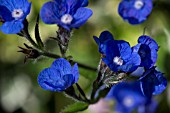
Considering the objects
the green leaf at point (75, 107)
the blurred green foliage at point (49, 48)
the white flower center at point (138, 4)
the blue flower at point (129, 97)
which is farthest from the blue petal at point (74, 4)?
the blurred green foliage at point (49, 48)

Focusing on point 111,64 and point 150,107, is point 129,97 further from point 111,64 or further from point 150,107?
point 111,64

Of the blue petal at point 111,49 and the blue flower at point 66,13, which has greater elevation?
the blue flower at point 66,13

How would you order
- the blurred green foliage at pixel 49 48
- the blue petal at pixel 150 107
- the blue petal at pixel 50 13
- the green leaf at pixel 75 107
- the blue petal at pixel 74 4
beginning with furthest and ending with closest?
1. the blurred green foliage at pixel 49 48
2. the blue petal at pixel 150 107
3. the green leaf at pixel 75 107
4. the blue petal at pixel 74 4
5. the blue petal at pixel 50 13

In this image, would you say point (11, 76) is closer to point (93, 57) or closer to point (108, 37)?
point (93, 57)

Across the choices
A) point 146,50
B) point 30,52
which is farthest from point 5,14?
point 146,50

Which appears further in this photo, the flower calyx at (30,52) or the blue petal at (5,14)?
the flower calyx at (30,52)

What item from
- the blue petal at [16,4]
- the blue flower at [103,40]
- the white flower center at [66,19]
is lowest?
the blue flower at [103,40]

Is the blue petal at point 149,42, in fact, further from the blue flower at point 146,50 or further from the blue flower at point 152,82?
the blue flower at point 152,82

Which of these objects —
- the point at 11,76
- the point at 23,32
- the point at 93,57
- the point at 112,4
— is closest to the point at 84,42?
the point at 93,57
